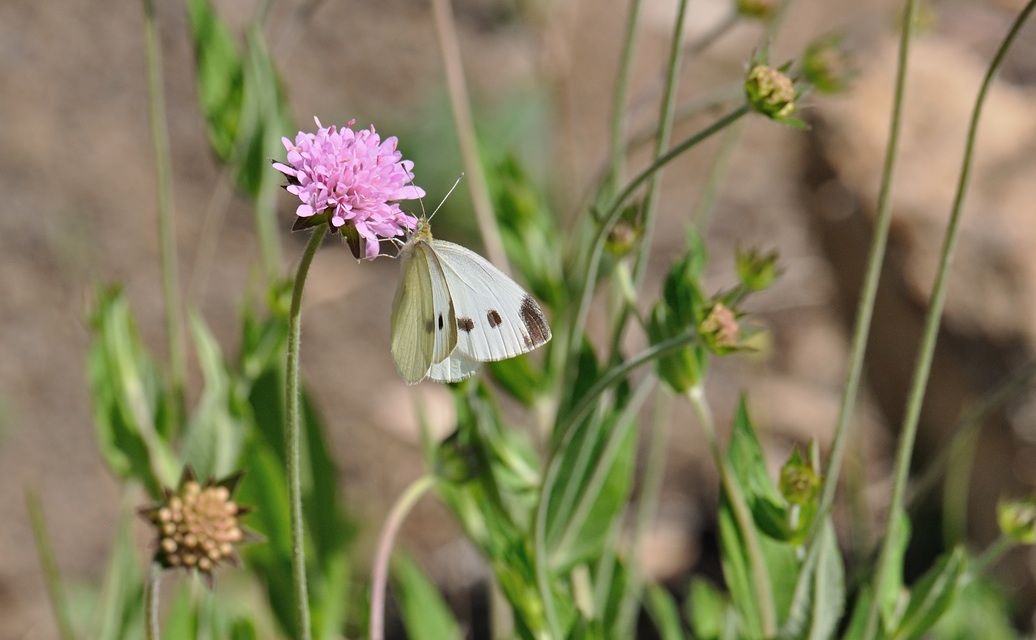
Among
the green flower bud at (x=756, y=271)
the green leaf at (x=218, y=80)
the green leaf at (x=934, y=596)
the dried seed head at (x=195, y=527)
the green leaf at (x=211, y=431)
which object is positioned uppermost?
the green leaf at (x=218, y=80)

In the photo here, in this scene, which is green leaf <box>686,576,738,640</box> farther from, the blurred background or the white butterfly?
the white butterfly

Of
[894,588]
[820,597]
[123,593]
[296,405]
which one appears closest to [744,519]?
[820,597]

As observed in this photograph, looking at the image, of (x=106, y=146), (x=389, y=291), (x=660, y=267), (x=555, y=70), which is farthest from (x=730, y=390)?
(x=106, y=146)

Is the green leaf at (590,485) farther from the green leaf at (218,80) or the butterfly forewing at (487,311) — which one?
the green leaf at (218,80)

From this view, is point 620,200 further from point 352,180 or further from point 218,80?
point 218,80

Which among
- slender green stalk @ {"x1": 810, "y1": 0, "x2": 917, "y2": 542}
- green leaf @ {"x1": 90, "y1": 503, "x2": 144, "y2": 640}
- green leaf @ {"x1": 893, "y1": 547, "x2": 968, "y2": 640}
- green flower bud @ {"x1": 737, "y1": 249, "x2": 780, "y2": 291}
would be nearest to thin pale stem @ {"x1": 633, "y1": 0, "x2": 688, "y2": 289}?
green flower bud @ {"x1": 737, "y1": 249, "x2": 780, "y2": 291}

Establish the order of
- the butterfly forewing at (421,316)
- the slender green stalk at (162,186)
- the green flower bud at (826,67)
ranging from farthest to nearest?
1. the green flower bud at (826,67)
2. the slender green stalk at (162,186)
3. the butterfly forewing at (421,316)

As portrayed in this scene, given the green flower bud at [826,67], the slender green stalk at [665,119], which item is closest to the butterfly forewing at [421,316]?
the slender green stalk at [665,119]

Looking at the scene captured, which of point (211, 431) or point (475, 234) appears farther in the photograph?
point (475, 234)
